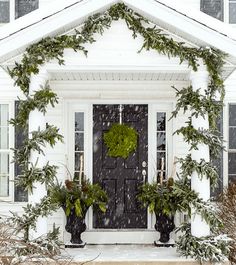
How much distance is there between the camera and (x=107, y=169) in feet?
34.9

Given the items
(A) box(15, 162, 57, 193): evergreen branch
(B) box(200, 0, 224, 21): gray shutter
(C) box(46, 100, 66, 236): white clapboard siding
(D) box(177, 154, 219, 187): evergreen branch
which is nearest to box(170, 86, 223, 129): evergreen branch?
(D) box(177, 154, 219, 187): evergreen branch

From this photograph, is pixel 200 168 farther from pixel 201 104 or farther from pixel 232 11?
pixel 232 11

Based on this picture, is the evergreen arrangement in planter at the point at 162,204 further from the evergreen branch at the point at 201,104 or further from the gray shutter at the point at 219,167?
the evergreen branch at the point at 201,104

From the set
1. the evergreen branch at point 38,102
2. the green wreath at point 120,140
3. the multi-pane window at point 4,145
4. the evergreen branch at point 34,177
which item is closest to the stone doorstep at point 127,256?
the evergreen branch at point 34,177

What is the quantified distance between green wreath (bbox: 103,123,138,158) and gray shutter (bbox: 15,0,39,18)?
10.7 feet

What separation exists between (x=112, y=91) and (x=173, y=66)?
2.07 m

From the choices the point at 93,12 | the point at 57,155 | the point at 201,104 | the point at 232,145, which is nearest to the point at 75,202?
the point at 57,155

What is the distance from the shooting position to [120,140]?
34.3 feet

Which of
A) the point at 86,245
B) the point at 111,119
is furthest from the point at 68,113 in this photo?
the point at 86,245

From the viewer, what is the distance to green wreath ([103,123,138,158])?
34.3 ft

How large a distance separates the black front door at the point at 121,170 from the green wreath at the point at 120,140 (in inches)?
6.6

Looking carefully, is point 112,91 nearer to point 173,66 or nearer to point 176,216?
point 173,66

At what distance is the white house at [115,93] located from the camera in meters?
8.20

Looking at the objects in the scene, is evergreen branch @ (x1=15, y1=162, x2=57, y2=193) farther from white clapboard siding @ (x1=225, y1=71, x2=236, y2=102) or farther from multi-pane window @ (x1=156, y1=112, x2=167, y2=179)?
white clapboard siding @ (x1=225, y1=71, x2=236, y2=102)
